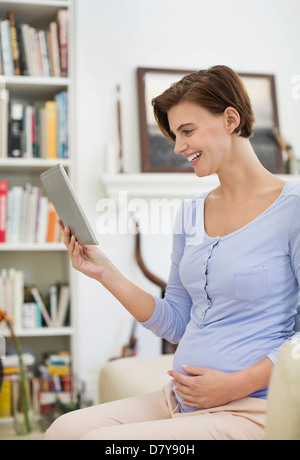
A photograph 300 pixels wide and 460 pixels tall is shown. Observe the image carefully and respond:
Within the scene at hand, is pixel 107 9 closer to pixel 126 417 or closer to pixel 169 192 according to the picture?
pixel 169 192

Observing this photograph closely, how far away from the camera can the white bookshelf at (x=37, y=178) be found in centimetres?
243

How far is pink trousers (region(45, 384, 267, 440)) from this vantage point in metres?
0.86

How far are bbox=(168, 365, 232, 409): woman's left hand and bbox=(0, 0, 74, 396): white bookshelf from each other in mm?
1523

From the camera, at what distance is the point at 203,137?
1.07m

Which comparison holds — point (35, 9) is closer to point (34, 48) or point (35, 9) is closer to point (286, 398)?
point (34, 48)

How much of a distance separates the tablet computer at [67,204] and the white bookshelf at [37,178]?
1.34 metres

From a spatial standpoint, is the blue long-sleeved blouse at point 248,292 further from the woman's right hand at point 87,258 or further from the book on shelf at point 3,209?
the book on shelf at point 3,209

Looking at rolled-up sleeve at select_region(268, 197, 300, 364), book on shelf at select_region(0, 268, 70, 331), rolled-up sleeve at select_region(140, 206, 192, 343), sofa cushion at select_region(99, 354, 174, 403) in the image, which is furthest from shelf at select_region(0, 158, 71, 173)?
rolled-up sleeve at select_region(268, 197, 300, 364)

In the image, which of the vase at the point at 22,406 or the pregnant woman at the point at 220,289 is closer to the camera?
the pregnant woman at the point at 220,289

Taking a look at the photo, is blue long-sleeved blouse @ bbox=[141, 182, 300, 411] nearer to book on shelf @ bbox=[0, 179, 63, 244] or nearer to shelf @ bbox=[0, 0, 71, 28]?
book on shelf @ bbox=[0, 179, 63, 244]

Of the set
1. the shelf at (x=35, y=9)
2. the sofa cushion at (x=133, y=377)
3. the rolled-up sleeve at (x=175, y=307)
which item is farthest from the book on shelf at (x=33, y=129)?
the rolled-up sleeve at (x=175, y=307)

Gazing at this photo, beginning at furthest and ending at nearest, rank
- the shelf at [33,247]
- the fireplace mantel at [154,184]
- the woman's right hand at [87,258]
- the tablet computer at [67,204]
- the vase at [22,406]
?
1. the fireplace mantel at [154,184]
2. the shelf at [33,247]
3. the vase at [22,406]
4. the woman's right hand at [87,258]
5. the tablet computer at [67,204]

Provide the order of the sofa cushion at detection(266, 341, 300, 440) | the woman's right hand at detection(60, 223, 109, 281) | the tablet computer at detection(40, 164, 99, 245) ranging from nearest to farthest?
the sofa cushion at detection(266, 341, 300, 440) → the tablet computer at detection(40, 164, 99, 245) → the woman's right hand at detection(60, 223, 109, 281)

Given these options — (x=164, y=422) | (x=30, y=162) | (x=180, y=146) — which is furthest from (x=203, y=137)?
(x=30, y=162)
